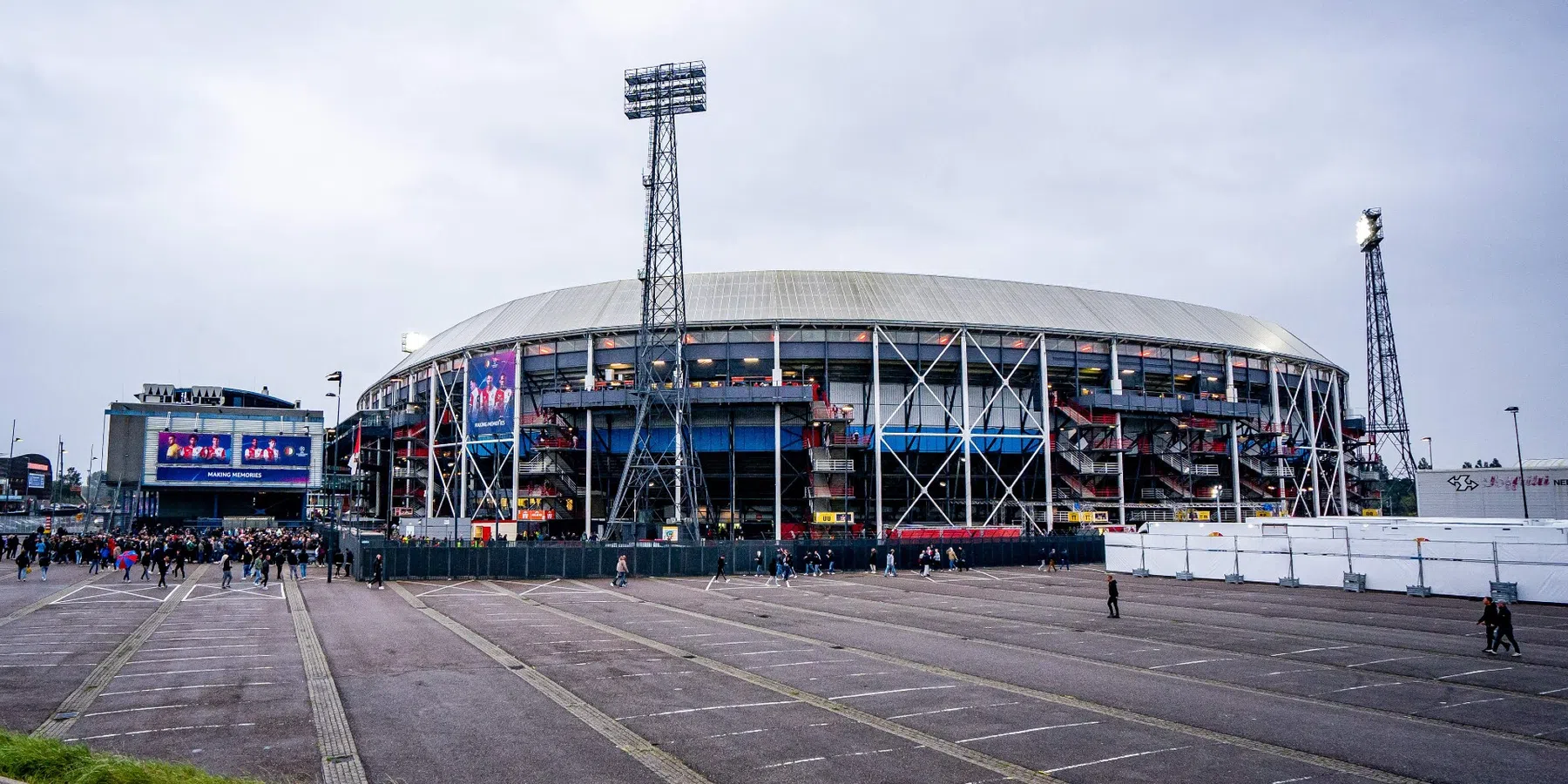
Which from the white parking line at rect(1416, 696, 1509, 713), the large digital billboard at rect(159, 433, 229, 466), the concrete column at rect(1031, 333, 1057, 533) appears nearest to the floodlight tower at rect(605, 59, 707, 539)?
the concrete column at rect(1031, 333, 1057, 533)

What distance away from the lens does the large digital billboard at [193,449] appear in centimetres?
10594

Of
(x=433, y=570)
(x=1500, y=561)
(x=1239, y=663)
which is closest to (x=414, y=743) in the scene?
(x=1239, y=663)

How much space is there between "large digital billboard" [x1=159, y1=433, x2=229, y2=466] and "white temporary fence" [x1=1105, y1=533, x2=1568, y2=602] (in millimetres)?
102326

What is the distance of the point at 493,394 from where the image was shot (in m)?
73.6

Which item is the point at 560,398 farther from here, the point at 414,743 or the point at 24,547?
the point at 414,743

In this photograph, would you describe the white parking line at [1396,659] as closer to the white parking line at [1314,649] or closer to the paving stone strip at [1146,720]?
the white parking line at [1314,649]

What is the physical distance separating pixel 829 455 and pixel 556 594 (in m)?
35.5

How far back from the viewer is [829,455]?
70062 millimetres

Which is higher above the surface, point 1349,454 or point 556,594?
point 1349,454

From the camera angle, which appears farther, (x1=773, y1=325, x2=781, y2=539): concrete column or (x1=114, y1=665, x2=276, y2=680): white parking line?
(x1=773, y1=325, x2=781, y2=539): concrete column

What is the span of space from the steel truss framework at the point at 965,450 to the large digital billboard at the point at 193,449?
42404 millimetres

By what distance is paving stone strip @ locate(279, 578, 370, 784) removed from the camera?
12039mm

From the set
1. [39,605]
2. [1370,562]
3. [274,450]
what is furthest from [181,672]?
[274,450]

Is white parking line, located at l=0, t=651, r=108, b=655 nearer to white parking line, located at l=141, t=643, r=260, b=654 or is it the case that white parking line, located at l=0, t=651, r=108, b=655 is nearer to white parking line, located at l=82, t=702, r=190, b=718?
white parking line, located at l=141, t=643, r=260, b=654
